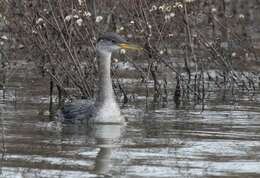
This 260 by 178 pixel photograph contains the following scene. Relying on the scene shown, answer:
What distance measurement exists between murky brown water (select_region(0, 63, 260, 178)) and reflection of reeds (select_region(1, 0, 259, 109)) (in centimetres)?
76

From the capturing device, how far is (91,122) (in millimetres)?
15383

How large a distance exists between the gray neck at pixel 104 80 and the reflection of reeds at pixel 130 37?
1281mm

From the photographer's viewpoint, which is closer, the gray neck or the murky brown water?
the murky brown water

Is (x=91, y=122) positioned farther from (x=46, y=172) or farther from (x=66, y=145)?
(x=46, y=172)

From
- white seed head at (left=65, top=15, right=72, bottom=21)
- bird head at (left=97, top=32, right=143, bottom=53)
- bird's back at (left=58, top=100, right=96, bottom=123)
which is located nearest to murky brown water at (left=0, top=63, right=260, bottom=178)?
bird's back at (left=58, top=100, right=96, bottom=123)

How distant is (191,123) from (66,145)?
3.03m

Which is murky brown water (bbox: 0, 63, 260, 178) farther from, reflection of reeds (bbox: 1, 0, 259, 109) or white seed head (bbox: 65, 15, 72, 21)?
white seed head (bbox: 65, 15, 72, 21)

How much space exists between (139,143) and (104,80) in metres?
2.75

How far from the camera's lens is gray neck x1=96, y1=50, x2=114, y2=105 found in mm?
15516

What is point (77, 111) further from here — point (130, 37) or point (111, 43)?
point (130, 37)

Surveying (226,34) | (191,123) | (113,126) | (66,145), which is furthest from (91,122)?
(226,34)

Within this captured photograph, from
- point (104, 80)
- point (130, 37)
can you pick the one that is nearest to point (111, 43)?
point (104, 80)

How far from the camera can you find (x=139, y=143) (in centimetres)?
1320

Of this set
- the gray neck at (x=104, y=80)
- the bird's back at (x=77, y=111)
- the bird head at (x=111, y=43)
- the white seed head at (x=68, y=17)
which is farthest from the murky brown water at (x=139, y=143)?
the white seed head at (x=68, y=17)
